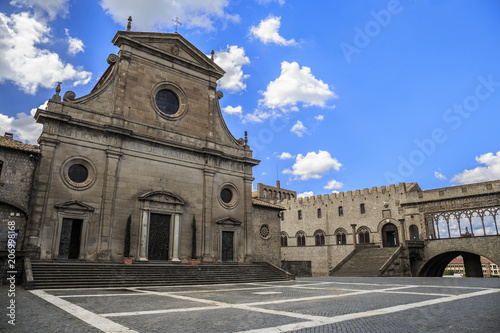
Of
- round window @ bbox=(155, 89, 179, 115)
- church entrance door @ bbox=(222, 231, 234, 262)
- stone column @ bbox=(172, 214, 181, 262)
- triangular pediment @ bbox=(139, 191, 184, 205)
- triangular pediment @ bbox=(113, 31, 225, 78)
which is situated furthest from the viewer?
church entrance door @ bbox=(222, 231, 234, 262)

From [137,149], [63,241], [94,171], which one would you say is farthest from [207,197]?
[63,241]

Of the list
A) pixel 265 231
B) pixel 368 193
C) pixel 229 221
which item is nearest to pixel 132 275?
pixel 229 221

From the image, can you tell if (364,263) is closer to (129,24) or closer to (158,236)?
(158,236)

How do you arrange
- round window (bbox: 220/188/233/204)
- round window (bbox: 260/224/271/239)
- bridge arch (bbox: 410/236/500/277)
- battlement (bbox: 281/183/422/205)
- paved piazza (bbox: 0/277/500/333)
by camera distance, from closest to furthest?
paved piazza (bbox: 0/277/500/333), round window (bbox: 220/188/233/204), round window (bbox: 260/224/271/239), bridge arch (bbox: 410/236/500/277), battlement (bbox: 281/183/422/205)

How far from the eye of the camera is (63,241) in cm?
1986

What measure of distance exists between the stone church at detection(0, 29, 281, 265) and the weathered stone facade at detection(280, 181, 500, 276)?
15916 mm

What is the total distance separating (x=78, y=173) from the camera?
21.3 meters

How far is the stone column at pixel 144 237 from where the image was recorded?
2202 centimetres

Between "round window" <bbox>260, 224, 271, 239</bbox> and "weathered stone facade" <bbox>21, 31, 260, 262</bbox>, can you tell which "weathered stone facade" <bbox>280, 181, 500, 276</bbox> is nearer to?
"round window" <bbox>260, 224, 271, 239</bbox>

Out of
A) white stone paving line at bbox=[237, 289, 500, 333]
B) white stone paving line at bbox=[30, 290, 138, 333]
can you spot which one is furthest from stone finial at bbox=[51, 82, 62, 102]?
white stone paving line at bbox=[237, 289, 500, 333]

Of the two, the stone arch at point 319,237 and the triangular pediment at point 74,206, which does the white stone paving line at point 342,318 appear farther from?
the stone arch at point 319,237

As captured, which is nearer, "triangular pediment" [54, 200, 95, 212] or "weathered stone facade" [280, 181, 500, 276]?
"triangular pediment" [54, 200, 95, 212]

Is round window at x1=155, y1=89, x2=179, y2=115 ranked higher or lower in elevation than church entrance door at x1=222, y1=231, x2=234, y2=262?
higher

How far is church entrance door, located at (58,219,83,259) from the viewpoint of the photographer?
1981 centimetres
